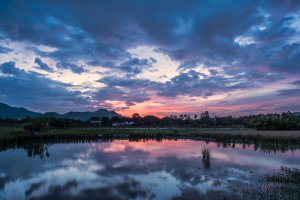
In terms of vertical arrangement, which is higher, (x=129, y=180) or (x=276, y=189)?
(x=276, y=189)

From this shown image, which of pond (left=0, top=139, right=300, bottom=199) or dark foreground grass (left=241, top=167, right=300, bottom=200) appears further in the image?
pond (left=0, top=139, right=300, bottom=199)

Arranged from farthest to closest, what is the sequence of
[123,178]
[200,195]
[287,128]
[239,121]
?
[239,121] → [287,128] → [123,178] → [200,195]

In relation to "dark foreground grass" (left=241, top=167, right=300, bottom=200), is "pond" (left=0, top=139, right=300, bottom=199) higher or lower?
lower

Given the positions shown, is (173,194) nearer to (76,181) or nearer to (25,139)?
(76,181)

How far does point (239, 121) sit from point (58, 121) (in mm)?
96004

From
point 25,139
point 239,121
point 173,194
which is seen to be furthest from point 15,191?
point 239,121

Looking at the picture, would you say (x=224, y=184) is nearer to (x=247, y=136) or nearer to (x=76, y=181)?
(x=76, y=181)

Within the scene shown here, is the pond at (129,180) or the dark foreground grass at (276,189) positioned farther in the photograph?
the pond at (129,180)

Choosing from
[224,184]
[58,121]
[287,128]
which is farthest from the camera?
[58,121]

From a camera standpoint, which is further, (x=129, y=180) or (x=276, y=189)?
(x=129, y=180)

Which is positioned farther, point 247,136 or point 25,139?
point 247,136

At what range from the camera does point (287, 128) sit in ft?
265

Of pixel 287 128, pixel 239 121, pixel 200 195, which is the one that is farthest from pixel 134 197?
pixel 239 121

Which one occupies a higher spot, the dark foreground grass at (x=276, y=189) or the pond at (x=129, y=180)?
the dark foreground grass at (x=276, y=189)
